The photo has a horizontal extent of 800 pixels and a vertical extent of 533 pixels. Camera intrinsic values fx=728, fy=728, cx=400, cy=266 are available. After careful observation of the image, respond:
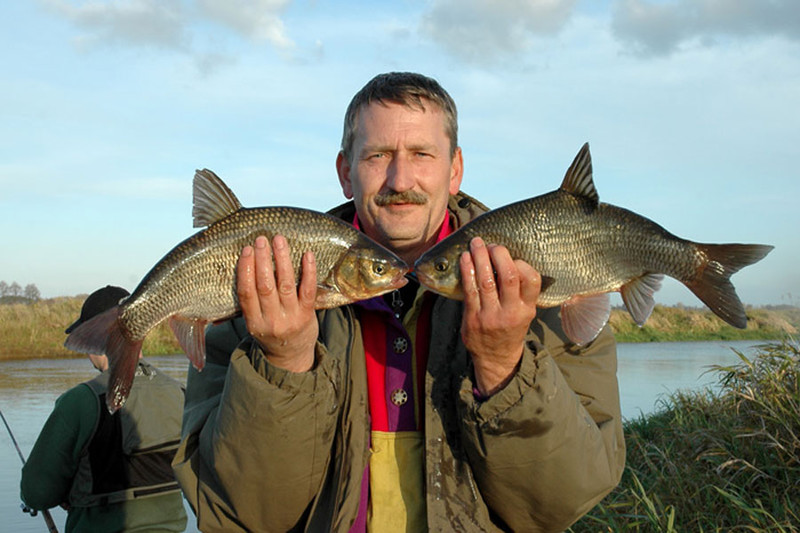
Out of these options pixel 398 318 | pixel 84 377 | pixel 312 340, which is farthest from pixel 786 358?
pixel 84 377

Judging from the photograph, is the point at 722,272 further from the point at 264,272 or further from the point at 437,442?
the point at 264,272

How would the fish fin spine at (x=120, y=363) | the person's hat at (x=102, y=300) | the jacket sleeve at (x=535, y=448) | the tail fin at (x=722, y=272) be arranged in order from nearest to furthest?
the jacket sleeve at (x=535, y=448), the tail fin at (x=722, y=272), the fish fin spine at (x=120, y=363), the person's hat at (x=102, y=300)

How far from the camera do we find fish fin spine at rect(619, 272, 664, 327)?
10.3ft

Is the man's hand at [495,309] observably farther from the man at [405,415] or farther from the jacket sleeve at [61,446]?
the jacket sleeve at [61,446]

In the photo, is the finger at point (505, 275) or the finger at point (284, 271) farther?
the finger at point (284, 271)

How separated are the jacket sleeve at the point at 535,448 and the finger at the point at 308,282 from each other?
706 millimetres

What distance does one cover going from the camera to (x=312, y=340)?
283cm

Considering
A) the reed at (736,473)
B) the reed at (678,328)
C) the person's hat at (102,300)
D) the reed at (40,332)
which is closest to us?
the reed at (736,473)

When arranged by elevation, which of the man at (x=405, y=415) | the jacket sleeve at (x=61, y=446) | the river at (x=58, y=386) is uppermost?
the man at (x=405, y=415)

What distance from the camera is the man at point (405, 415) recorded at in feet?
8.54

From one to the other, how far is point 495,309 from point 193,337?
133cm

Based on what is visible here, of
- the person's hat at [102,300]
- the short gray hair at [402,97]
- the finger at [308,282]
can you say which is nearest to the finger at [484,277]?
the finger at [308,282]

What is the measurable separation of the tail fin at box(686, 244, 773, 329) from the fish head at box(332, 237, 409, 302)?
50.4 inches

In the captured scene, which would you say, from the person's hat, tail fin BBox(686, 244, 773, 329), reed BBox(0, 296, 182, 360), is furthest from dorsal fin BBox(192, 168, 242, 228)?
reed BBox(0, 296, 182, 360)
